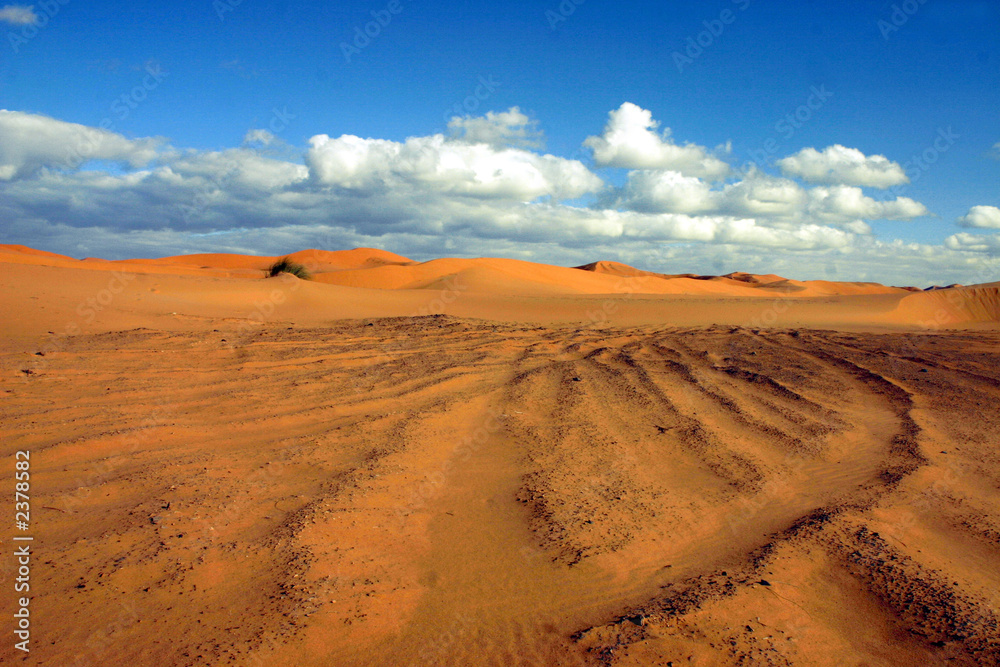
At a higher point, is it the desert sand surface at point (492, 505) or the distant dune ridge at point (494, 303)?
the distant dune ridge at point (494, 303)

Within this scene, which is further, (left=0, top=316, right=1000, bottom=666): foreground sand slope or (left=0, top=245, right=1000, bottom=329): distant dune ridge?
(left=0, top=245, right=1000, bottom=329): distant dune ridge

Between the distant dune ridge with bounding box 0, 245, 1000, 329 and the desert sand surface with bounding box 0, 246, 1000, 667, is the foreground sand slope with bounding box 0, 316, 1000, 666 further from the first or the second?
the distant dune ridge with bounding box 0, 245, 1000, 329

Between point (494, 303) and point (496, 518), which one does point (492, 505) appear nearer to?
point (496, 518)

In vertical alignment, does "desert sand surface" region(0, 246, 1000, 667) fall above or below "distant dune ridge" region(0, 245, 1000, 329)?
below

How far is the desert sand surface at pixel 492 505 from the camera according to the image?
2.42m

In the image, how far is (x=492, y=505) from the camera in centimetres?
364

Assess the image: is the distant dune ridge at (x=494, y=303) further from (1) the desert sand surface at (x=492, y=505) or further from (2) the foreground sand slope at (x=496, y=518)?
(2) the foreground sand slope at (x=496, y=518)

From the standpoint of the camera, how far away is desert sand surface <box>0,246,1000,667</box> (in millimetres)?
2416

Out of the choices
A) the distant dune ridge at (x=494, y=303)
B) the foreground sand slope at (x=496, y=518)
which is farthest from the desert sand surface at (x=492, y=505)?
the distant dune ridge at (x=494, y=303)

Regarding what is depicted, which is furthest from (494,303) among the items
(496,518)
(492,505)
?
(496,518)

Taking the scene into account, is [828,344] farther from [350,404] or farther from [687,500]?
[350,404]

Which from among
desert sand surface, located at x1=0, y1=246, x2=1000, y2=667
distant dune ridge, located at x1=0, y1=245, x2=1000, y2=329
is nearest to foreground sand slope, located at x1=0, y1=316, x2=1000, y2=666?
desert sand surface, located at x1=0, y1=246, x2=1000, y2=667

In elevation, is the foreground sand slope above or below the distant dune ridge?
below

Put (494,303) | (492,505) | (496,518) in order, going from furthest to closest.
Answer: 1. (494,303)
2. (492,505)
3. (496,518)
